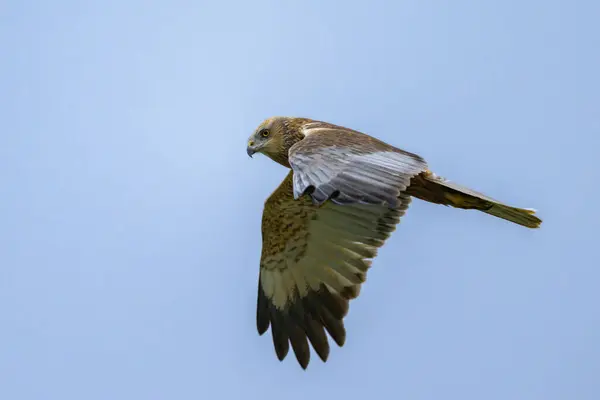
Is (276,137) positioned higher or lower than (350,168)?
higher

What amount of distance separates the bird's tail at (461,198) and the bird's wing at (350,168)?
1.70 ft

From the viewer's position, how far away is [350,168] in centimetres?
844

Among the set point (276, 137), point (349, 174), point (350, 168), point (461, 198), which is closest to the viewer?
point (349, 174)

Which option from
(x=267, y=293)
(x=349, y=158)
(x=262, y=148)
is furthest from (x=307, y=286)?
(x=349, y=158)

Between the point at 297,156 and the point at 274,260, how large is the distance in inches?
110

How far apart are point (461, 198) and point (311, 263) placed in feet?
5.28

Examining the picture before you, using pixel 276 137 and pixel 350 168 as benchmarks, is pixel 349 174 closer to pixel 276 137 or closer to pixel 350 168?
pixel 350 168

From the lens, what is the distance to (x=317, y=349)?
35.7 feet

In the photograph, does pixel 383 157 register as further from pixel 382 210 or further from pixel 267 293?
pixel 267 293

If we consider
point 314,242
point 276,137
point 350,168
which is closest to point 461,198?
point 314,242

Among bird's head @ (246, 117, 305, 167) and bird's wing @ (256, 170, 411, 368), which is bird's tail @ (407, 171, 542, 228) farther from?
bird's head @ (246, 117, 305, 167)

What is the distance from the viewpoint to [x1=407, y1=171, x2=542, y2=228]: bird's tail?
1020 centimetres

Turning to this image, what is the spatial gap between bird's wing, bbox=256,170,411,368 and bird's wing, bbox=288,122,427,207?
4.11ft

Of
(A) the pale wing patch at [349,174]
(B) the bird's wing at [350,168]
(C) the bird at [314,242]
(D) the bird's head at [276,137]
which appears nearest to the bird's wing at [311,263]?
(C) the bird at [314,242]
